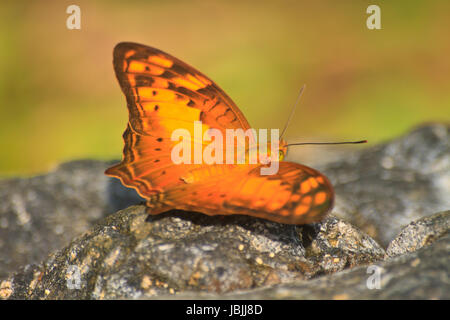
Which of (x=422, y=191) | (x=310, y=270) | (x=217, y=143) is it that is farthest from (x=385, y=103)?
(x=310, y=270)

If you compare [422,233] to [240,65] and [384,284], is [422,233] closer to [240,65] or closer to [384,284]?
[384,284]

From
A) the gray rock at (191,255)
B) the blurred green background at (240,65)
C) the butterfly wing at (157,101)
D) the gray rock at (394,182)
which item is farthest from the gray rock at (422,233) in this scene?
the blurred green background at (240,65)

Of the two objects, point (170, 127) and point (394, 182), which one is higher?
point (170, 127)

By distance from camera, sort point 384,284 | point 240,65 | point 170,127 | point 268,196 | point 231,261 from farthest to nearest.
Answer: point 240,65, point 170,127, point 268,196, point 231,261, point 384,284

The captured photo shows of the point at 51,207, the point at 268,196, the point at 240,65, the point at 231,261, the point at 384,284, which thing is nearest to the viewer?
the point at 384,284

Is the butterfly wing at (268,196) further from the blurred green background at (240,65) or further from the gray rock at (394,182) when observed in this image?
the blurred green background at (240,65)

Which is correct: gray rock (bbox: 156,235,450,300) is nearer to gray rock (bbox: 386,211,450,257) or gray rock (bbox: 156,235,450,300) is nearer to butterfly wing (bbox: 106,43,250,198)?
gray rock (bbox: 386,211,450,257)

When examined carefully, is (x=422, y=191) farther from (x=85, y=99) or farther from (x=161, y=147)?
Answer: (x=85, y=99)

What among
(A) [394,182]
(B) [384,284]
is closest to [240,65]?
(A) [394,182]
